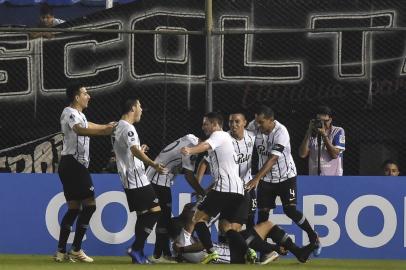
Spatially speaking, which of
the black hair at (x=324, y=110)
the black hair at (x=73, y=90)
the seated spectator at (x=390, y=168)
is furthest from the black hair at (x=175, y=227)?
the seated spectator at (x=390, y=168)

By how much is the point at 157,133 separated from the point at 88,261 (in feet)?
8.34

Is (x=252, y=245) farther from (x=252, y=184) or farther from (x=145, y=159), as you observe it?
(x=145, y=159)

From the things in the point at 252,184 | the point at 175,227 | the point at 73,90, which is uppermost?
the point at 73,90

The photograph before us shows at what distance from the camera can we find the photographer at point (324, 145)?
1582cm

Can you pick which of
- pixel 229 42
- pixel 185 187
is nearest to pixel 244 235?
pixel 185 187

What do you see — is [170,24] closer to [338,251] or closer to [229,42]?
[229,42]

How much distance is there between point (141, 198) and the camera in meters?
14.3

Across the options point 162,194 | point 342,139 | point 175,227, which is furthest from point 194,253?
point 342,139

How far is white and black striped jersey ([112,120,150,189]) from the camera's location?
14130 millimetres

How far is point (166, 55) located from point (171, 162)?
2.00m

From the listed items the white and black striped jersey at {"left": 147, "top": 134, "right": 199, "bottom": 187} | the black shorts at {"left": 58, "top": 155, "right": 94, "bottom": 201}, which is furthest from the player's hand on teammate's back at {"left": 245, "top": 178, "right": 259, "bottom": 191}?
the black shorts at {"left": 58, "top": 155, "right": 94, "bottom": 201}

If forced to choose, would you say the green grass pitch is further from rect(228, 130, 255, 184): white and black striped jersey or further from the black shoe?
rect(228, 130, 255, 184): white and black striped jersey

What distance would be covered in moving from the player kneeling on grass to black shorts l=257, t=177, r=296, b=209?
343mm

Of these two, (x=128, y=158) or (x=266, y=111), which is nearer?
(x=128, y=158)
